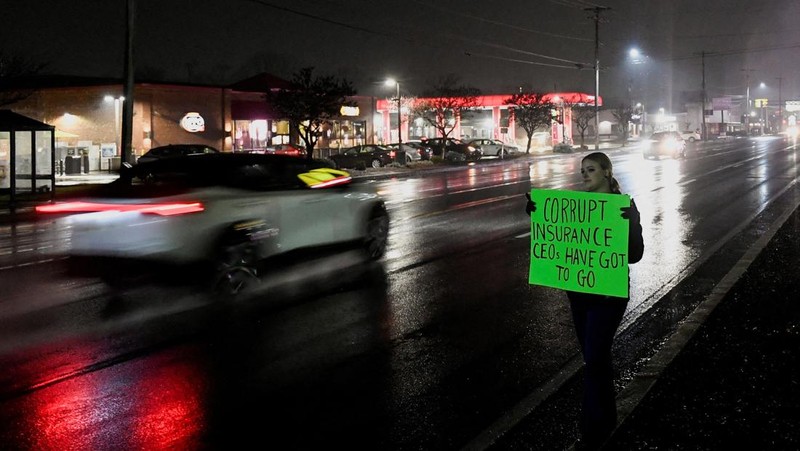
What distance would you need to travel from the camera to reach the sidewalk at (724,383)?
4621 mm

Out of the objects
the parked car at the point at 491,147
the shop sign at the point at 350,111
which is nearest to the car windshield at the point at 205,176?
the parked car at the point at 491,147

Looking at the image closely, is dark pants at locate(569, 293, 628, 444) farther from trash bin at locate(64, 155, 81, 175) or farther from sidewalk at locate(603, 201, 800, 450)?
trash bin at locate(64, 155, 81, 175)

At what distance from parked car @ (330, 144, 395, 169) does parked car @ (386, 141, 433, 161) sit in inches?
91.2

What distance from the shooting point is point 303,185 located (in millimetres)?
10375

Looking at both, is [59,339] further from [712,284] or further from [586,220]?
[712,284]

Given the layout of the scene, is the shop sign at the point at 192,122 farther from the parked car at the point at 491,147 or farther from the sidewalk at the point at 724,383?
the sidewalk at the point at 724,383

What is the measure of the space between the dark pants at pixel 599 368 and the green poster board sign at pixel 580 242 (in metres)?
0.11

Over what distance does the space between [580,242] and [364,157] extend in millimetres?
39497

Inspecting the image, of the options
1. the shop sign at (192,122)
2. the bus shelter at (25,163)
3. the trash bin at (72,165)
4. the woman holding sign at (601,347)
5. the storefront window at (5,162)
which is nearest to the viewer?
the woman holding sign at (601,347)

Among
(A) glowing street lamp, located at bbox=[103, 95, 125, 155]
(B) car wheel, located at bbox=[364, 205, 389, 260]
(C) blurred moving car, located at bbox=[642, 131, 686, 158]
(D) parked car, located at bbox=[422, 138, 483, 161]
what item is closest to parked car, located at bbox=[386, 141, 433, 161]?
(D) parked car, located at bbox=[422, 138, 483, 161]

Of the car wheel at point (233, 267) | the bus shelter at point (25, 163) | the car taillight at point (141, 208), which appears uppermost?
the bus shelter at point (25, 163)

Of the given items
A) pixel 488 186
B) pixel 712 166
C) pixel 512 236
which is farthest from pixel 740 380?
pixel 712 166

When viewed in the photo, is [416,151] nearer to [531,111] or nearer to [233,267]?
[531,111]

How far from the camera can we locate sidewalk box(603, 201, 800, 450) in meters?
4.62
